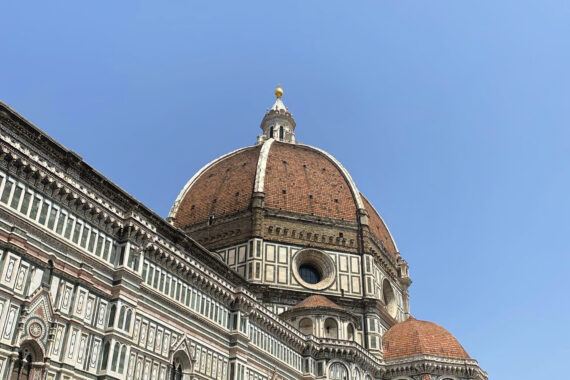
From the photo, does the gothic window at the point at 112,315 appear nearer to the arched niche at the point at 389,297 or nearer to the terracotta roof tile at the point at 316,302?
the terracotta roof tile at the point at 316,302

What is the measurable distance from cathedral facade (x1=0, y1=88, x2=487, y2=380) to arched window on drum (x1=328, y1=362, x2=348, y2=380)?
0.12 metres

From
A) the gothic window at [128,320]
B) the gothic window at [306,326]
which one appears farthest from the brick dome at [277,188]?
the gothic window at [128,320]

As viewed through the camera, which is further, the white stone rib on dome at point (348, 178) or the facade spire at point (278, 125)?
the facade spire at point (278, 125)

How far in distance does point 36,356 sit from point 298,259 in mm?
32280

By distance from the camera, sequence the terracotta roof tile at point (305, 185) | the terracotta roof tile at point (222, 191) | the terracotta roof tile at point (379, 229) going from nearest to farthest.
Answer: the terracotta roof tile at point (305, 185), the terracotta roof tile at point (222, 191), the terracotta roof tile at point (379, 229)

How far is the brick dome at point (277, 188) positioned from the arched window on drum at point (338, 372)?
16.5 m

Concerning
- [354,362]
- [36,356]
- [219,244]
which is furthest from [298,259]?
[36,356]

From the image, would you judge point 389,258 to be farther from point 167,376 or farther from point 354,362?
point 167,376

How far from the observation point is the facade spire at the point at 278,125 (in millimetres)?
73500

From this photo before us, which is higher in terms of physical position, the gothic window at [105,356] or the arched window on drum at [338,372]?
the arched window on drum at [338,372]

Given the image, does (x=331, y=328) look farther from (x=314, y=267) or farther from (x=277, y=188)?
(x=277, y=188)

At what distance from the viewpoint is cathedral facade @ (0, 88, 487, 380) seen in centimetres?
2355

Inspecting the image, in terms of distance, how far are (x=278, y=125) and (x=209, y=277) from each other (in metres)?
42.6

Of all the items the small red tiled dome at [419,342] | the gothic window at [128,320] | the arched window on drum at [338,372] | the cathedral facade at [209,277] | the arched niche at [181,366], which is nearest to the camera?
the cathedral facade at [209,277]
